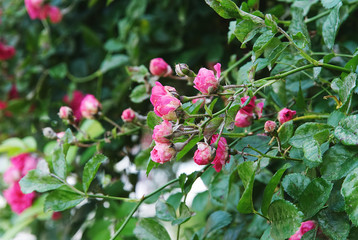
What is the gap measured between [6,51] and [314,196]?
4.60 feet

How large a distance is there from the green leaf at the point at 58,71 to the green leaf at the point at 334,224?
40.1 inches

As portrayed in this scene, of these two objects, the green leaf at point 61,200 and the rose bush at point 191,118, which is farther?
the green leaf at point 61,200

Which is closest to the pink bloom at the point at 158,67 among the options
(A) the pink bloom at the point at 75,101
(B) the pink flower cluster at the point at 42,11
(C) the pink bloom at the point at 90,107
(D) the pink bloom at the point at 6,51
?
(C) the pink bloom at the point at 90,107

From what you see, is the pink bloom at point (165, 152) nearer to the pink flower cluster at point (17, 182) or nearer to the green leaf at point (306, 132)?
the green leaf at point (306, 132)

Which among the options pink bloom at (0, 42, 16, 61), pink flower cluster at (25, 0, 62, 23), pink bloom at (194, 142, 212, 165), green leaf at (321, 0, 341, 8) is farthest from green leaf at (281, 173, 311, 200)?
pink bloom at (0, 42, 16, 61)

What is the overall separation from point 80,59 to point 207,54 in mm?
479

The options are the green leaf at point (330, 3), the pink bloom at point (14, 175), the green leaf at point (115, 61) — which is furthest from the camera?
the pink bloom at point (14, 175)

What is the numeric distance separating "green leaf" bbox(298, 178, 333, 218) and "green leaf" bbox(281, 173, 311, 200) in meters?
0.01

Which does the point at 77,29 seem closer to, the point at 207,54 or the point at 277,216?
the point at 207,54

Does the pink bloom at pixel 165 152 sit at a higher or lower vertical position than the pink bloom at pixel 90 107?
higher

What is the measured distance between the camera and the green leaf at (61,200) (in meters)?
0.56

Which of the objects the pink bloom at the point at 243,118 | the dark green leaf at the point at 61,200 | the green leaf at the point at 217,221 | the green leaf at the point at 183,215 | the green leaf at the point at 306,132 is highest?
the green leaf at the point at 306,132

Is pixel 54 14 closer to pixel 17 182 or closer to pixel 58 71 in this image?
pixel 58 71

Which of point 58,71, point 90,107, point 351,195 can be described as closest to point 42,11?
point 58,71
